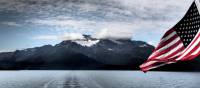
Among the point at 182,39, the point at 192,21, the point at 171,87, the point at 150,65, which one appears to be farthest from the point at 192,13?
the point at 171,87

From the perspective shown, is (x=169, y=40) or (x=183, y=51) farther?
(x=169, y=40)

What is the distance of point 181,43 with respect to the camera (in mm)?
18656

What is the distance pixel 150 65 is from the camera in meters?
19.7

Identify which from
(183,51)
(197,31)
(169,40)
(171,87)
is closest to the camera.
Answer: (197,31)

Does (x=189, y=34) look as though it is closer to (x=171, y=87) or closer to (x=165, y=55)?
(x=165, y=55)

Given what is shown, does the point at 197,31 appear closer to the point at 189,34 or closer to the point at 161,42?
the point at 189,34

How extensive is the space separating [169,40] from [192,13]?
2.39 metres

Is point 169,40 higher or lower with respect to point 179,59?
higher

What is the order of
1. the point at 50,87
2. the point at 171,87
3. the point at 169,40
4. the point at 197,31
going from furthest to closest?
the point at 171,87 → the point at 50,87 → the point at 169,40 → the point at 197,31

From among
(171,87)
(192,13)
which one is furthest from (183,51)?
(171,87)

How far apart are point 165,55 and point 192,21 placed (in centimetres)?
253

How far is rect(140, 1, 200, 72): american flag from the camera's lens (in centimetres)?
1706

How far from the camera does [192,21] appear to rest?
1733cm

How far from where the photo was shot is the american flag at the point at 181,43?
1706 cm
